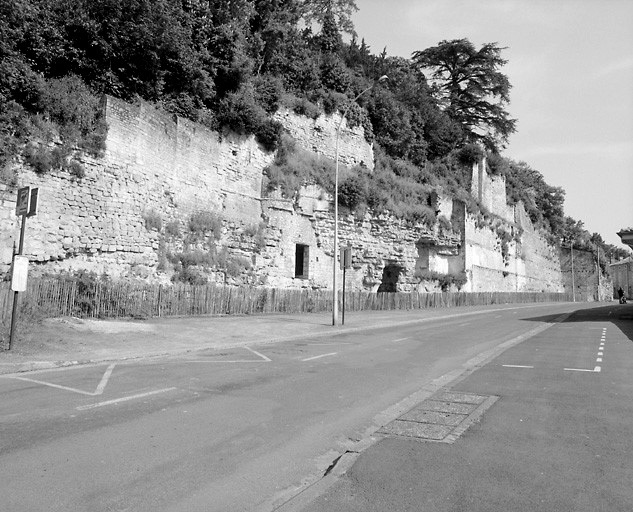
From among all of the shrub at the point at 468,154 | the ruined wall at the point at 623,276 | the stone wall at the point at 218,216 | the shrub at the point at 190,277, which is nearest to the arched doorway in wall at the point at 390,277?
the stone wall at the point at 218,216

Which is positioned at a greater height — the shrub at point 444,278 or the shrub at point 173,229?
the shrub at point 173,229

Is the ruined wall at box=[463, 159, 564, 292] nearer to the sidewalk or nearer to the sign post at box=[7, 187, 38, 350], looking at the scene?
the sidewalk

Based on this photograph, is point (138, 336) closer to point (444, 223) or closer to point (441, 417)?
point (441, 417)

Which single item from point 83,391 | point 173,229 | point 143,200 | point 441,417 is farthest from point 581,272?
point 83,391

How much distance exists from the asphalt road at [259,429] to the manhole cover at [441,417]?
170 mm

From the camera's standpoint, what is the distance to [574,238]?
9125 centimetres

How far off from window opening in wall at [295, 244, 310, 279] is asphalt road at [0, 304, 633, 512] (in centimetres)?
2180

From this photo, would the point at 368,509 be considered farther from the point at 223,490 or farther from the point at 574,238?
the point at 574,238

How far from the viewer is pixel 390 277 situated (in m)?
Result: 39.6

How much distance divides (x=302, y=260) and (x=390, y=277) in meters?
9.05

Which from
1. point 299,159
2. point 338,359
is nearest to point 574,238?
point 299,159

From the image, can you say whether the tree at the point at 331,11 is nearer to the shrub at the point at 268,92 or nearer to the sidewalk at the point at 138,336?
the shrub at the point at 268,92

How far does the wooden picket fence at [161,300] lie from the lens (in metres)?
16.8

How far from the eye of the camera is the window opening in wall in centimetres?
3306
